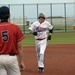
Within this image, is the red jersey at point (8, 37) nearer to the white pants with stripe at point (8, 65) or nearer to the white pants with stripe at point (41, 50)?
the white pants with stripe at point (8, 65)

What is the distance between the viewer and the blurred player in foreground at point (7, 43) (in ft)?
21.4

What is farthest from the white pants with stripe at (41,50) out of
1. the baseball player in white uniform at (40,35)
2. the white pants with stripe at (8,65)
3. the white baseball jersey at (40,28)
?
the white pants with stripe at (8,65)

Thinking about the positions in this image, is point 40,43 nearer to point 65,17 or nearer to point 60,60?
point 60,60

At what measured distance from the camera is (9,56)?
6.58 m

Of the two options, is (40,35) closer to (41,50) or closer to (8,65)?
(41,50)

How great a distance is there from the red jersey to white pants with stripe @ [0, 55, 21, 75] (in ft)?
0.37

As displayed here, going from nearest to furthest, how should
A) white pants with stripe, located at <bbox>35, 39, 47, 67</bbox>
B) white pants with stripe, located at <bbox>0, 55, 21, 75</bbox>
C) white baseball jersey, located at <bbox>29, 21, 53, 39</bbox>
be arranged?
1. white pants with stripe, located at <bbox>0, 55, 21, 75</bbox>
2. white pants with stripe, located at <bbox>35, 39, 47, 67</bbox>
3. white baseball jersey, located at <bbox>29, 21, 53, 39</bbox>

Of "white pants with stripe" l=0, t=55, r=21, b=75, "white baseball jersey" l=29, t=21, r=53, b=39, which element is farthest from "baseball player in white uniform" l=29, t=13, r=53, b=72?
"white pants with stripe" l=0, t=55, r=21, b=75

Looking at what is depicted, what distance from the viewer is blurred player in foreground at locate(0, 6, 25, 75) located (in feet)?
21.4

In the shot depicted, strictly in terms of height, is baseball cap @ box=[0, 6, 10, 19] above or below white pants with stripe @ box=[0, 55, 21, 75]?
above

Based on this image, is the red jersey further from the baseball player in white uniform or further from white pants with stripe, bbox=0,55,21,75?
the baseball player in white uniform

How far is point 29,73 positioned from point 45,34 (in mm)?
1612

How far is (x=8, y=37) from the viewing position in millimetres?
6551

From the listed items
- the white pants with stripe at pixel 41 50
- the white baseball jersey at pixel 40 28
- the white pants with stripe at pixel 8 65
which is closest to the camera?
the white pants with stripe at pixel 8 65
